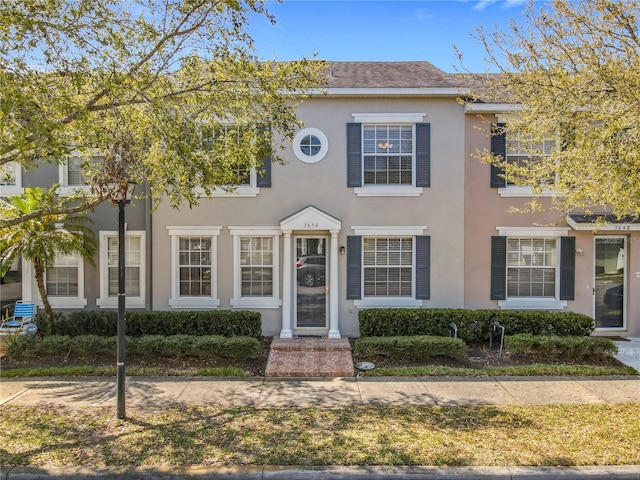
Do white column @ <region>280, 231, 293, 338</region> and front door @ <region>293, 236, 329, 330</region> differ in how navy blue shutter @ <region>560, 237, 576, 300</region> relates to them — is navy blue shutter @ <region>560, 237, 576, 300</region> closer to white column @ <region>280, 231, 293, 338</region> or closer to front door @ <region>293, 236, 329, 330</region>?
front door @ <region>293, 236, 329, 330</region>

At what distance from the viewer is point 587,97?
648 centimetres

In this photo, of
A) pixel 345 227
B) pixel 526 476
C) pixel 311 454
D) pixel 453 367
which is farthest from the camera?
pixel 345 227

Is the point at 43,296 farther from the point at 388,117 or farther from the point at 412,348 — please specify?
the point at 388,117

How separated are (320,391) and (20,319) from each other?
8.06 m

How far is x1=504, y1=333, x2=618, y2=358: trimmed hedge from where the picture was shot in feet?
28.6

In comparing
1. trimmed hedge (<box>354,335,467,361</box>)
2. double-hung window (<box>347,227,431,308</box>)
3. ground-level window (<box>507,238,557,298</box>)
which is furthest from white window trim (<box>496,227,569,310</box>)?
trimmed hedge (<box>354,335,467,361</box>)

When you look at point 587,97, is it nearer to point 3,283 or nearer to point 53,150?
point 53,150

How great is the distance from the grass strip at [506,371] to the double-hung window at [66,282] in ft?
24.5

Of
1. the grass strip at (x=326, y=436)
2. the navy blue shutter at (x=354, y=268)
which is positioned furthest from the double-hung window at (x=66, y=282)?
the navy blue shutter at (x=354, y=268)

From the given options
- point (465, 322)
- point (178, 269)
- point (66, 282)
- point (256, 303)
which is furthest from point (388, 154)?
point (66, 282)

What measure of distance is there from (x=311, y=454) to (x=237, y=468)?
0.85 meters

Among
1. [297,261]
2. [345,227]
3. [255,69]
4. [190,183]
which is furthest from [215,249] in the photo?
[255,69]

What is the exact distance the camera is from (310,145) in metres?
10.5

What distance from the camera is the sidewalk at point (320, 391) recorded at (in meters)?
6.73
